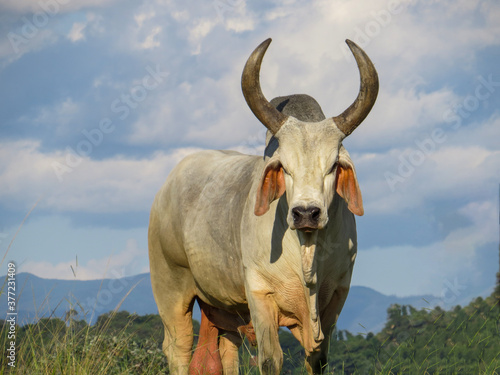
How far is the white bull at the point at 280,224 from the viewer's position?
17.9ft

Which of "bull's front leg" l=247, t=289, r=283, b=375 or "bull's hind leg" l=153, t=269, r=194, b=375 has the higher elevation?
"bull's hind leg" l=153, t=269, r=194, b=375

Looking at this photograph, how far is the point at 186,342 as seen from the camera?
307 inches

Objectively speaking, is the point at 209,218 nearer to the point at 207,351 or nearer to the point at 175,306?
the point at 175,306

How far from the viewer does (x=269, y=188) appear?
5602mm

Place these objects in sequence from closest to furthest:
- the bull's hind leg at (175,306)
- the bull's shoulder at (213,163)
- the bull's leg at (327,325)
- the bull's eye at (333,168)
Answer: the bull's eye at (333,168), the bull's leg at (327,325), the bull's shoulder at (213,163), the bull's hind leg at (175,306)

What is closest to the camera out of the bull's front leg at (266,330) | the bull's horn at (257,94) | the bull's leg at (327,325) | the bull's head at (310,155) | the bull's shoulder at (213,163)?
the bull's head at (310,155)

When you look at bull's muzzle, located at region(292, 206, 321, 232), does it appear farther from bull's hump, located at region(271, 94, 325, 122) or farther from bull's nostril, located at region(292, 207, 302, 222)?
bull's hump, located at region(271, 94, 325, 122)

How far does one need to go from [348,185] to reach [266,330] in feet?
4.40

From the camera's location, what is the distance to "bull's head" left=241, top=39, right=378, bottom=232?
17.1 feet

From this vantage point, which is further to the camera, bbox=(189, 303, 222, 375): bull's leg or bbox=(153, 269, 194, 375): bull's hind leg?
bbox=(153, 269, 194, 375): bull's hind leg

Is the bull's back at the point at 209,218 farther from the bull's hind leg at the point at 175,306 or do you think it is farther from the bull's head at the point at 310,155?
the bull's head at the point at 310,155

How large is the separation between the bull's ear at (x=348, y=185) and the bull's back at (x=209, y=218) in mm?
1000

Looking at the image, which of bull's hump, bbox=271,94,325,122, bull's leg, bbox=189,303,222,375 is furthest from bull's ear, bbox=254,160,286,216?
bull's leg, bbox=189,303,222,375

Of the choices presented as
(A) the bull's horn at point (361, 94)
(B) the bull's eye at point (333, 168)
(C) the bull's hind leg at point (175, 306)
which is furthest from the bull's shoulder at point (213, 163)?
(B) the bull's eye at point (333, 168)
